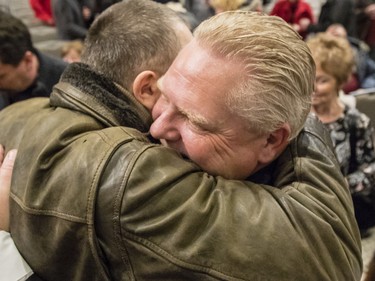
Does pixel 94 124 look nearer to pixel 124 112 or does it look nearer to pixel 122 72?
pixel 124 112

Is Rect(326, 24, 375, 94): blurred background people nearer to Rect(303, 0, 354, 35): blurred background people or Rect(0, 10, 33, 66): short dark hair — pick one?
Rect(303, 0, 354, 35): blurred background people

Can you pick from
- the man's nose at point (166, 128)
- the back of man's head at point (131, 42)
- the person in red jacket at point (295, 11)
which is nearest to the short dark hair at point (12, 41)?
the back of man's head at point (131, 42)

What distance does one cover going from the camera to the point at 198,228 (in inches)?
30.8

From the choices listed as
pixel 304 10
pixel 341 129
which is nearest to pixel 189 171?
pixel 341 129

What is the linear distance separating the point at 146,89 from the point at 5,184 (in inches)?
13.4

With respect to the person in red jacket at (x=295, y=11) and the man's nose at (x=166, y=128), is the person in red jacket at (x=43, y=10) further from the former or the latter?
the man's nose at (x=166, y=128)

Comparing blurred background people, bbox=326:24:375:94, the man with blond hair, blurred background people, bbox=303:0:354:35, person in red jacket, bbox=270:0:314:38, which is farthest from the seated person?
person in red jacket, bbox=270:0:314:38

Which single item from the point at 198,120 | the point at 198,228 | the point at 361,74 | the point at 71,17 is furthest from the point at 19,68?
the point at 71,17

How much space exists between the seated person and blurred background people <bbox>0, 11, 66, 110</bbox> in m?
1.26

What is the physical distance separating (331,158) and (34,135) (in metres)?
0.56

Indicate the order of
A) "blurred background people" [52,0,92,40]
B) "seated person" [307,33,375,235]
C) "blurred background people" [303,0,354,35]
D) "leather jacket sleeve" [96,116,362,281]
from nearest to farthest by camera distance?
"leather jacket sleeve" [96,116,362,281]
"seated person" [307,33,375,235]
"blurred background people" [303,0,354,35]
"blurred background people" [52,0,92,40]

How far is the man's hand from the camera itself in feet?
3.15

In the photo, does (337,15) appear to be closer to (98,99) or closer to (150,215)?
(98,99)

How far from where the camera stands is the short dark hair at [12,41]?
2.27 meters
